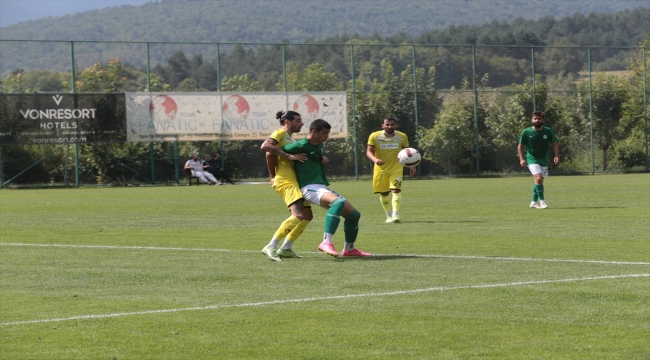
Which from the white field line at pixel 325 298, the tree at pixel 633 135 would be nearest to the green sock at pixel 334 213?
the white field line at pixel 325 298

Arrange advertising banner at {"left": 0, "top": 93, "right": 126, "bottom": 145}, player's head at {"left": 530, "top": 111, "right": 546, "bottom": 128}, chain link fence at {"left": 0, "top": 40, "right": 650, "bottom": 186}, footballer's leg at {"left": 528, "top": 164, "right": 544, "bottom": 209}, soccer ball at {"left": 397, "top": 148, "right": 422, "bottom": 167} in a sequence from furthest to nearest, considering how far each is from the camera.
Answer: chain link fence at {"left": 0, "top": 40, "right": 650, "bottom": 186}
advertising banner at {"left": 0, "top": 93, "right": 126, "bottom": 145}
player's head at {"left": 530, "top": 111, "right": 546, "bottom": 128}
footballer's leg at {"left": 528, "top": 164, "right": 544, "bottom": 209}
soccer ball at {"left": 397, "top": 148, "right": 422, "bottom": 167}

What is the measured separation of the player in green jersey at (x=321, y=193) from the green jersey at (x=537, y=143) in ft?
34.6

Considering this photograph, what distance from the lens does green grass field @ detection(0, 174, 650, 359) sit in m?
7.25

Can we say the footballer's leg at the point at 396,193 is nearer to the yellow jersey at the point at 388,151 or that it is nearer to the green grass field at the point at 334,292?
the yellow jersey at the point at 388,151

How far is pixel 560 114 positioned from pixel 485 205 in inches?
1026

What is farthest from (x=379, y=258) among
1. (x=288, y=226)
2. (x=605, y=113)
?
(x=605, y=113)

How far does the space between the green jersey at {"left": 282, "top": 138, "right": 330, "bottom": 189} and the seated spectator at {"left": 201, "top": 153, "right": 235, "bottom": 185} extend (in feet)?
99.3

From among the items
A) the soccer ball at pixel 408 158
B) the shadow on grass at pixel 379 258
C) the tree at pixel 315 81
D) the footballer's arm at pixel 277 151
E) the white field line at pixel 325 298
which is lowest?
the shadow on grass at pixel 379 258

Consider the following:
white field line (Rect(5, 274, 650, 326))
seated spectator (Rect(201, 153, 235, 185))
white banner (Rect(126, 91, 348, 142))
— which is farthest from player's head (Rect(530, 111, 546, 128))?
seated spectator (Rect(201, 153, 235, 185))

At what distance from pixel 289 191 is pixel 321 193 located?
0.43 metres

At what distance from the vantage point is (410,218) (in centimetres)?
1988

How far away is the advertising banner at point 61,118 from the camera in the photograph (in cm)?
4088

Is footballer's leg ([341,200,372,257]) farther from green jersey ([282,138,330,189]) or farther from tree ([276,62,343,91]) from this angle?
tree ([276,62,343,91])

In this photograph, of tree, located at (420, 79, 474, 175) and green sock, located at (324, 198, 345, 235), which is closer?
green sock, located at (324, 198, 345, 235)
